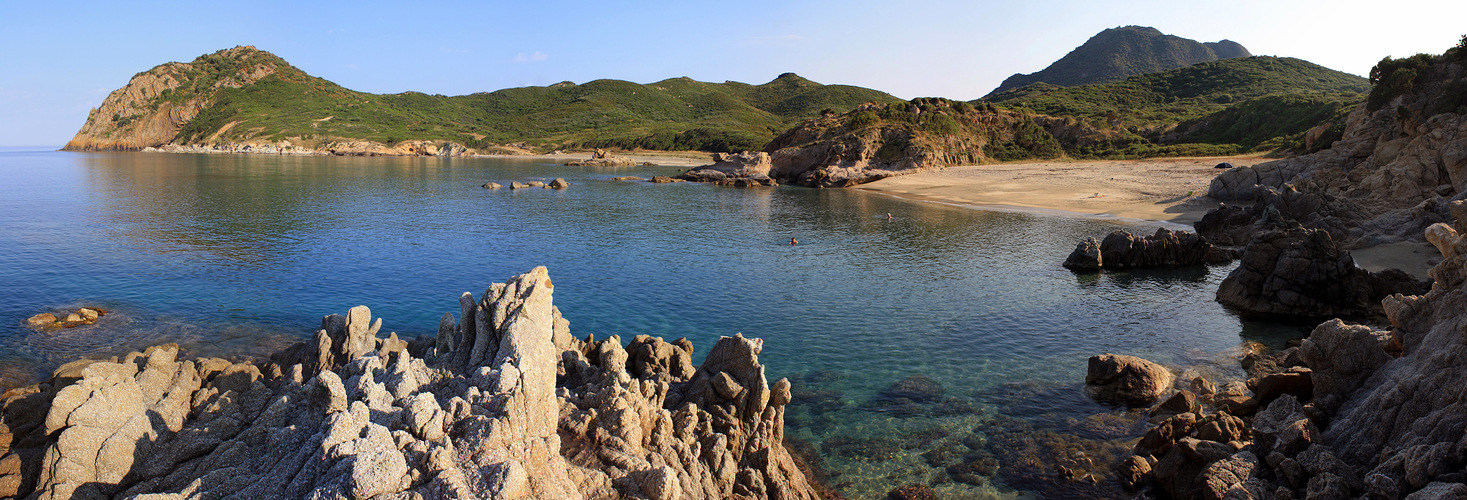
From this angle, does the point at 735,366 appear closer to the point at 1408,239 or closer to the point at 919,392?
the point at 919,392

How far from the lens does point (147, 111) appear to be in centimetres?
17225

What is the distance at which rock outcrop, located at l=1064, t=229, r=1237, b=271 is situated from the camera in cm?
3106

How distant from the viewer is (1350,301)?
2212 centimetres

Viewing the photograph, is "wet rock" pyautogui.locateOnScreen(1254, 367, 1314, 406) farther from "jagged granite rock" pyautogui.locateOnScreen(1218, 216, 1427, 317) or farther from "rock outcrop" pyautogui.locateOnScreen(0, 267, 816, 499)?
"jagged granite rock" pyautogui.locateOnScreen(1218, 216, 1427, 317)

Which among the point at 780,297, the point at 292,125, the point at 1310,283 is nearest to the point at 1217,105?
the point at 1310,283

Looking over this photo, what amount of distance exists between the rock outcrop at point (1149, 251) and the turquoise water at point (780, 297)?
1.28 metres

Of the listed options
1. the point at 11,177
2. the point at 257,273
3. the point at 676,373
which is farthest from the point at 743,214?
the point at 11,177

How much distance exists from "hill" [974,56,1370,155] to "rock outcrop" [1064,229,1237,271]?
106 feet

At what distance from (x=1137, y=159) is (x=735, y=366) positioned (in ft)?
254

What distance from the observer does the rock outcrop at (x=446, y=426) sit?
7.95m

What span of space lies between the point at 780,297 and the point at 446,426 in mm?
17773

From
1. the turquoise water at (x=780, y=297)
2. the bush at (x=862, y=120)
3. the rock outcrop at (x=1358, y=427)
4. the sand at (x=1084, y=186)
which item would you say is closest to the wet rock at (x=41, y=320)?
the turquoise water at (x=780, y=297)

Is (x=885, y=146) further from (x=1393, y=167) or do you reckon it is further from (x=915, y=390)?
(x=915, y=390)

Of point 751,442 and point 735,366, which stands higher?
point 735,366
